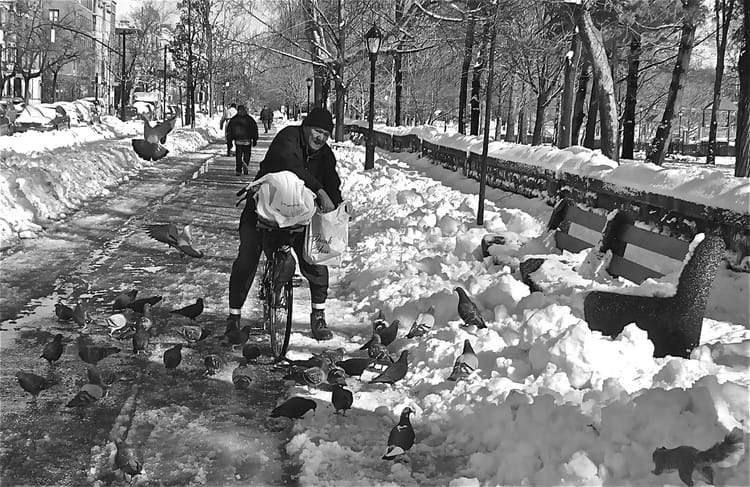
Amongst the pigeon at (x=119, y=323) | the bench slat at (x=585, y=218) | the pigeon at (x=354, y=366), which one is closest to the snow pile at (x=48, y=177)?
the pigeon at (x=119, y=323)

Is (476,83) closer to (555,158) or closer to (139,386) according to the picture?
(555,158)

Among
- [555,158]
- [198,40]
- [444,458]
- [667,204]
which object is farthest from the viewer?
[198,40]

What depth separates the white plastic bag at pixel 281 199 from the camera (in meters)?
5.61

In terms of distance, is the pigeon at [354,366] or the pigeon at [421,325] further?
the pigeon at [421,325]

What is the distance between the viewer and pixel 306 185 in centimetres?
585

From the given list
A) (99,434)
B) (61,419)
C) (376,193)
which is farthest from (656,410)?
(376,193)

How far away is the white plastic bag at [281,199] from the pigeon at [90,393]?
1.57 meters

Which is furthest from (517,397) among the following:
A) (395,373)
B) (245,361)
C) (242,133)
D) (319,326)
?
(242,133)

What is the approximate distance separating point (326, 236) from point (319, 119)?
3.01ft

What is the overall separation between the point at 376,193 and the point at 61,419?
11024 mm

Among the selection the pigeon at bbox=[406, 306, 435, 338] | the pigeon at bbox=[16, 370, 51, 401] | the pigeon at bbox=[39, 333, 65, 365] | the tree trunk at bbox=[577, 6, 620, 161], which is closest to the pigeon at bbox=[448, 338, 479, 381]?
the pigeon at bbox=[406, 306, 435, 338]

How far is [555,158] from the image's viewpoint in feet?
43.1

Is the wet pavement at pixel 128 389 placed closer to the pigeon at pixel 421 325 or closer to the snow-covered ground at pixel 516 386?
the snow-covered ground at pixel 516 386

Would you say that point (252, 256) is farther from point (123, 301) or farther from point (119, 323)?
point (123, 301)
